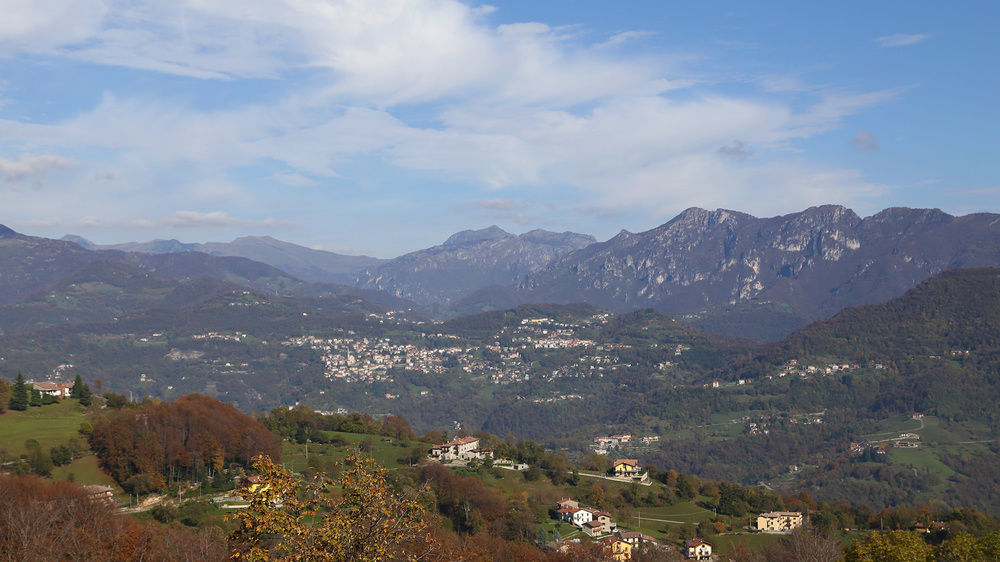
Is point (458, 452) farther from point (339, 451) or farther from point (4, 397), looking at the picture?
point (4, 397)

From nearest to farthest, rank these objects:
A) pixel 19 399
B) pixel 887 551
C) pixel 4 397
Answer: pixel 887 551, pixel 4 397, pixel 19 399

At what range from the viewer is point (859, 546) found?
1165 inches

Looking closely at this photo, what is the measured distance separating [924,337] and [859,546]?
18871 centimetres

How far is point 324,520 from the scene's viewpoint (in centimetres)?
1173

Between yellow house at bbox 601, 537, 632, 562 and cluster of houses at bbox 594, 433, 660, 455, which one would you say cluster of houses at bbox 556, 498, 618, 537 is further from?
cluster of houses at bbox 594, 433, 660, 455

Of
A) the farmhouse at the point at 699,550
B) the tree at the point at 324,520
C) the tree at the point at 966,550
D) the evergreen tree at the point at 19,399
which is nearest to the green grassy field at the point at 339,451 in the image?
the evergreen tree at the point at 19,399

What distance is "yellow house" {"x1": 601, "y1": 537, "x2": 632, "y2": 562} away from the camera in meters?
47.4

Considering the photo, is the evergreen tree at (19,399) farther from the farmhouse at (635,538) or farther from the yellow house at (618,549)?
the farmhouse at (635,538)

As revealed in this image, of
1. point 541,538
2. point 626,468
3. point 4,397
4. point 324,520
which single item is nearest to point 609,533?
point 541,538

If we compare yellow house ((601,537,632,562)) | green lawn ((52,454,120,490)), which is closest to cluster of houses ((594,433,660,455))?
yellow house ((601,537,632,562))

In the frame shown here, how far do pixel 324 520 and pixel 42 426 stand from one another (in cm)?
6069

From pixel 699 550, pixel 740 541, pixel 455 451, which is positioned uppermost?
pixel 455 451

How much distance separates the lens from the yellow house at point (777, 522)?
6669cm

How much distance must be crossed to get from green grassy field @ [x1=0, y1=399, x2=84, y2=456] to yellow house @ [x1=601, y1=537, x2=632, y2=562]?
42.3m
